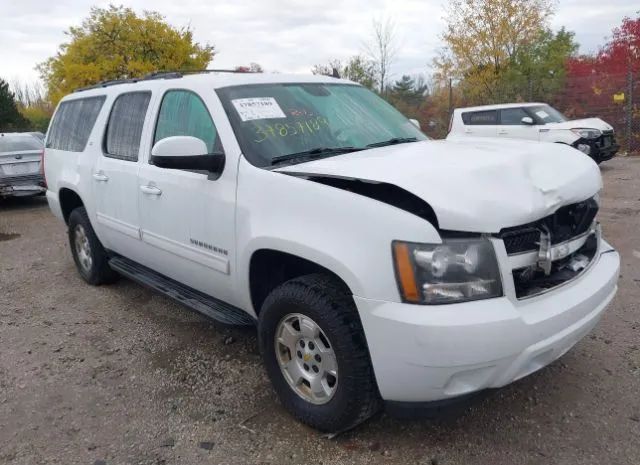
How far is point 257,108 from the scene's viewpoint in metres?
3.30

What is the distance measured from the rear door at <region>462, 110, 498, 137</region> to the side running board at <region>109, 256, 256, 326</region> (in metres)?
9.70

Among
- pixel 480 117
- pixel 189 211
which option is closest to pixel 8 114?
pixel 480 117

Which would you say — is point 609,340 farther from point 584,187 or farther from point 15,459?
point 15,459

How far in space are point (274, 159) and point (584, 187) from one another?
5.25 feet

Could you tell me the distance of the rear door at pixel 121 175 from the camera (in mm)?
4023

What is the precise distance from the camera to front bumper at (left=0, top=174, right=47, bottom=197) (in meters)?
10.3

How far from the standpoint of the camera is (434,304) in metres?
2.23

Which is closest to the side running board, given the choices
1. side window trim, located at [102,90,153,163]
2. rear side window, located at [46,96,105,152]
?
side window trim, located at [102,90,153,163]

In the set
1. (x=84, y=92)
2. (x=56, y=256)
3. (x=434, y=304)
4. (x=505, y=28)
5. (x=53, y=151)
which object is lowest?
(x=56, y=256)

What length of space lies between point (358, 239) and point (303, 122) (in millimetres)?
1249

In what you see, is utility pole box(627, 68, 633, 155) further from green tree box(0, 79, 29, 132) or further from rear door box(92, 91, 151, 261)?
green tree box(0, 79, 29, 132)

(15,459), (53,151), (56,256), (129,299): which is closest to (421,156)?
(15,459)

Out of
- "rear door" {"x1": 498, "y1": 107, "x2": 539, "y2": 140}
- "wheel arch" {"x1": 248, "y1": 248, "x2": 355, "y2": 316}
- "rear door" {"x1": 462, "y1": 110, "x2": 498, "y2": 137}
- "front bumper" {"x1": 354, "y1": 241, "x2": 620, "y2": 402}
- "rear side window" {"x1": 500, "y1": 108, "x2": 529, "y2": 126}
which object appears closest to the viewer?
"front bumper" {"x1": 354, "y1": 241, "x2": 620, "y2": 402}

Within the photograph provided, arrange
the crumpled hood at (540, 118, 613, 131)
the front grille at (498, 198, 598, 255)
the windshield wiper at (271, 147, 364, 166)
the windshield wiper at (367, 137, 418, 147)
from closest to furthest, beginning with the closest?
1. the front grille at (498, 198, 598, 255)
2. the windshield wiper at (271, 147, 364, 166)
3. the windshield wiper at (367, 137, 418, 147)
4. the crumpled hood at (540, 118, 613, 131)
